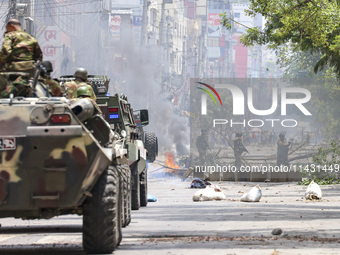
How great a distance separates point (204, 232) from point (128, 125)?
17.5ft

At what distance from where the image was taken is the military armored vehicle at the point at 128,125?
61.4 feet

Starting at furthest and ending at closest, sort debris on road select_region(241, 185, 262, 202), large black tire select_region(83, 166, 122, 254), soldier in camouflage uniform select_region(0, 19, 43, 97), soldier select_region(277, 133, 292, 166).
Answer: soldier select_region(277, 133, 292, 166) → debris on road select_region(241, 185, 262, 202) → soldier in camouflage uniform select_region(0, 19, 43, 97) → large black tire select_region(83, 166, 122, 254)

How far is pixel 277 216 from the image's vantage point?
60.8ft

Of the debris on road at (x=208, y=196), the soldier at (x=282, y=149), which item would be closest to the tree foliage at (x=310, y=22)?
the debris on road at (x=208, y=196)

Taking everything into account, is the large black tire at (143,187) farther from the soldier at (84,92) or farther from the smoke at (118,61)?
the smoke at (118,61)

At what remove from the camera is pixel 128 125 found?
64.6 feet

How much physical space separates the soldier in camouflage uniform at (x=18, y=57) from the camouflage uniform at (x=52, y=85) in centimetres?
21

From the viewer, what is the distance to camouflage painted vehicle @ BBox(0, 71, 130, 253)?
11.1 m

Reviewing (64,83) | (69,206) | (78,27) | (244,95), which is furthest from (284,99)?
(78,27)

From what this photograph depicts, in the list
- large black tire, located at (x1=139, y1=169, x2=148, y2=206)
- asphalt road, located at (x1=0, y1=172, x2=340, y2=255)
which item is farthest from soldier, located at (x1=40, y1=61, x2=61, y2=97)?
large black tire, located at (x1=139, y1=169, x2=148, y2=206)

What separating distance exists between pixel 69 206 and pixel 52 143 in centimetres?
76

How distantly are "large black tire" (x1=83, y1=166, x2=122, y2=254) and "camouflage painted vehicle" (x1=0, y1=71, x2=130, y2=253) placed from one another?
11mm

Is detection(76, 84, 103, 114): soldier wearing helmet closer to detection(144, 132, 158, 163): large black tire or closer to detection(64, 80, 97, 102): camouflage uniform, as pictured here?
detection(64, 80, 97, 102): camouflage uniform

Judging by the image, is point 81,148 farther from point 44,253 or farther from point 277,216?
point 277,216
